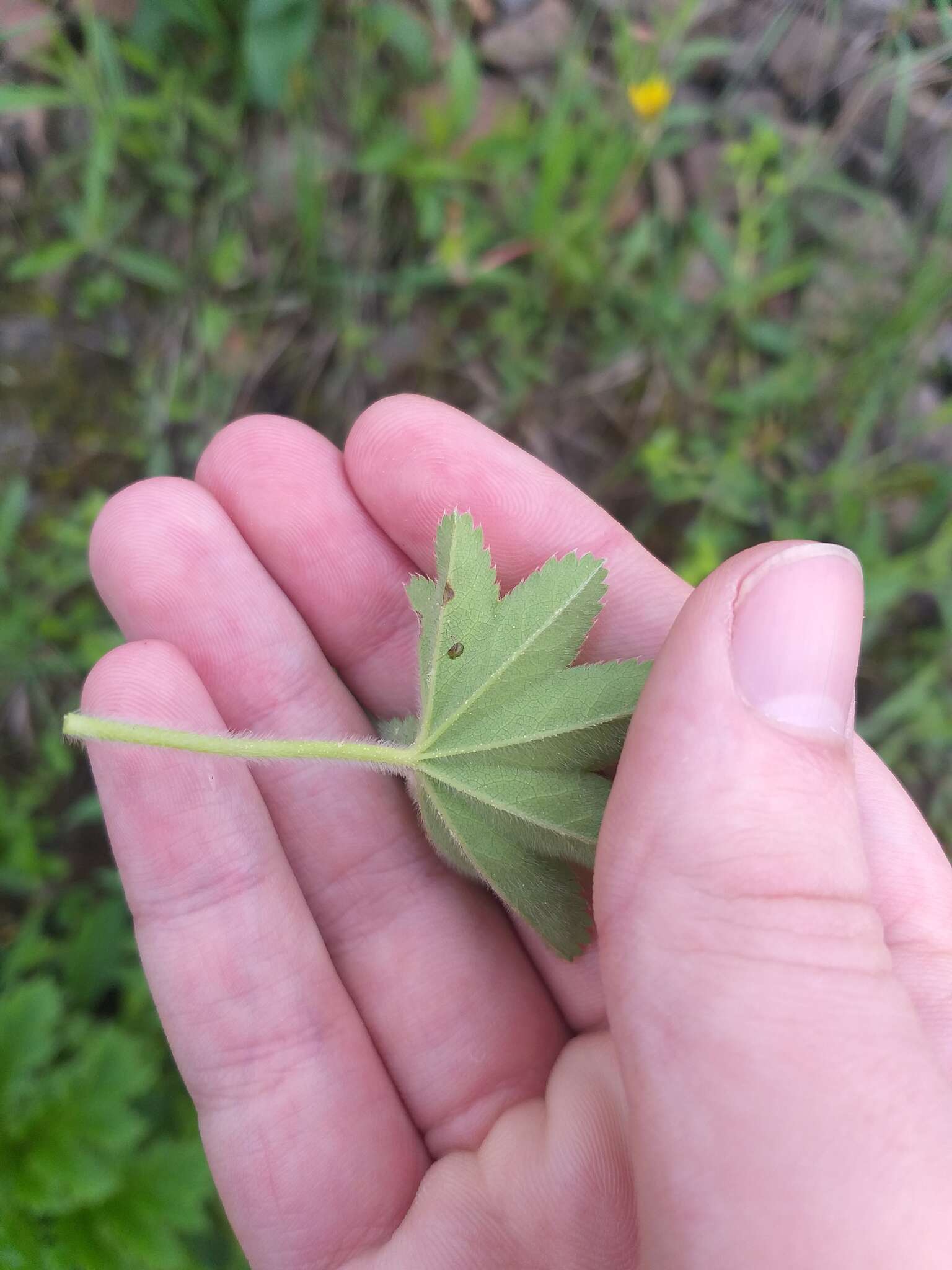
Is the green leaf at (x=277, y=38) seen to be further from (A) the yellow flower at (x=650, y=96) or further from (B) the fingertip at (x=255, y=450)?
(B) the fingertip at (x=255, y=450)

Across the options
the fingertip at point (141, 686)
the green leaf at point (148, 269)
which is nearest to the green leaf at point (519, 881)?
the fingertip at point (141, 686)

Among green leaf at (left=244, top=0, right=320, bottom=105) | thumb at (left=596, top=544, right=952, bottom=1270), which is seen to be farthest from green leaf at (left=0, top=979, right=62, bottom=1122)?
green leaf at (left=244, top=0, right=320, bottom=105)

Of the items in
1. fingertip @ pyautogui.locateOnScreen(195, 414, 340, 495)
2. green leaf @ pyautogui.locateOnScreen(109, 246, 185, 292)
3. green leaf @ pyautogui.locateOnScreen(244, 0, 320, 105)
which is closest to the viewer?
fingertip @ pyautogui.locateOnScreen(195, 414, 340, 495)

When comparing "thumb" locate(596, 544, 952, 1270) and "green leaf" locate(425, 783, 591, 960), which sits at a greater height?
"thumb" locate(596, 544, 952, 1270)

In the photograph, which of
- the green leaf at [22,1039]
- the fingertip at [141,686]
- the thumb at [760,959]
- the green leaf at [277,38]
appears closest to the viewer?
the thumb at [760,959]

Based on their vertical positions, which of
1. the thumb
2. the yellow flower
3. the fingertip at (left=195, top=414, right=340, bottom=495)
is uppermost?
the yellow flower

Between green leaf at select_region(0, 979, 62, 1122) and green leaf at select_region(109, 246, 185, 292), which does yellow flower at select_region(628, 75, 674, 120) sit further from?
green leaf at select_region(0, 979, 62, 1122)

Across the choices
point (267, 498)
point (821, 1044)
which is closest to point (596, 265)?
point (267, 498)
